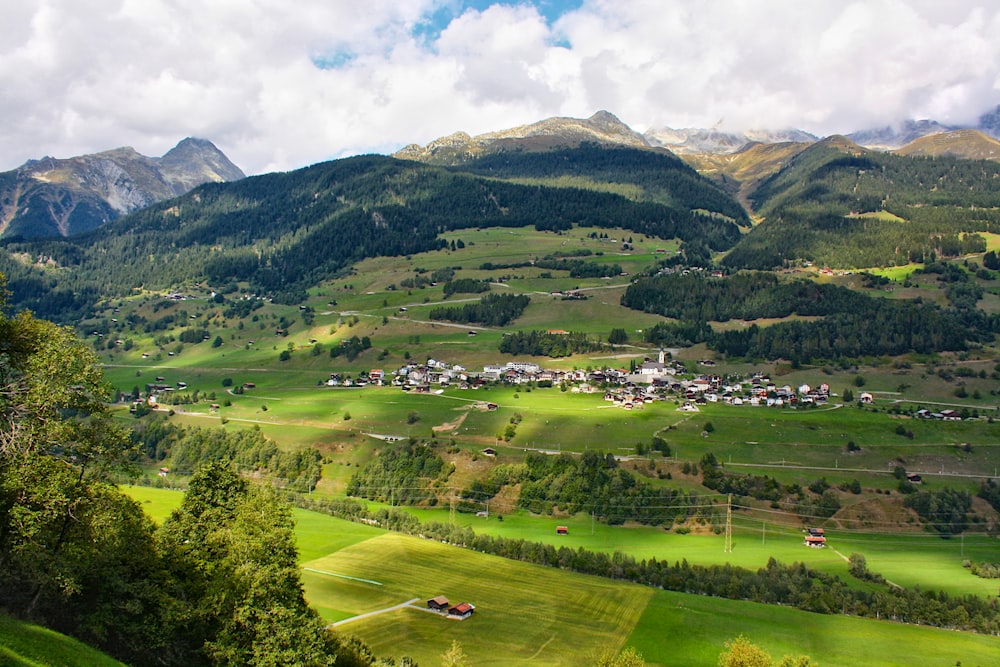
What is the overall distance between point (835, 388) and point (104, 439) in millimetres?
116265

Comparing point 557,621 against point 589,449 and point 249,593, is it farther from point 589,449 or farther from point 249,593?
point 589,449

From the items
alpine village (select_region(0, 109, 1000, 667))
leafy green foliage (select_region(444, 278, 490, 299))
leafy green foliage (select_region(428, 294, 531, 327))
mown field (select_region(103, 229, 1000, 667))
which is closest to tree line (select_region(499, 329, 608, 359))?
alpine village (select_region(0, 109, 1000, 667))

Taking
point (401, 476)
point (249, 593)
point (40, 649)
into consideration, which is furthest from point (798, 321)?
point (40, 649)

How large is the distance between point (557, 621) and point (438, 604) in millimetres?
8287

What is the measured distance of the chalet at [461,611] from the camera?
4994 cm

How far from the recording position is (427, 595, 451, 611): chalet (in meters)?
51.0

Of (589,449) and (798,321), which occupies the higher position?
(798,321)

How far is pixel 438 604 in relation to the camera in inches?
2019

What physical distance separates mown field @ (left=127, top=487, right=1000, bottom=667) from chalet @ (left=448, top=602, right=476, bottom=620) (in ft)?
1.75

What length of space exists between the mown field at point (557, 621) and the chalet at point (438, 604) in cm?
108

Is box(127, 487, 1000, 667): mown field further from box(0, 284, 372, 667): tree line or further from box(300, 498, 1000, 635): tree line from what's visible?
box(0, 284, 372, 667): tree line

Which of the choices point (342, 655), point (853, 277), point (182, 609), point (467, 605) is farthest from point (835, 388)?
point (182, 609)

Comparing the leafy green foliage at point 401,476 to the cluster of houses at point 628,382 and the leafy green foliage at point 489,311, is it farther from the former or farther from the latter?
the leafy green foliage at point 489,311

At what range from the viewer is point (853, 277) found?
184m
